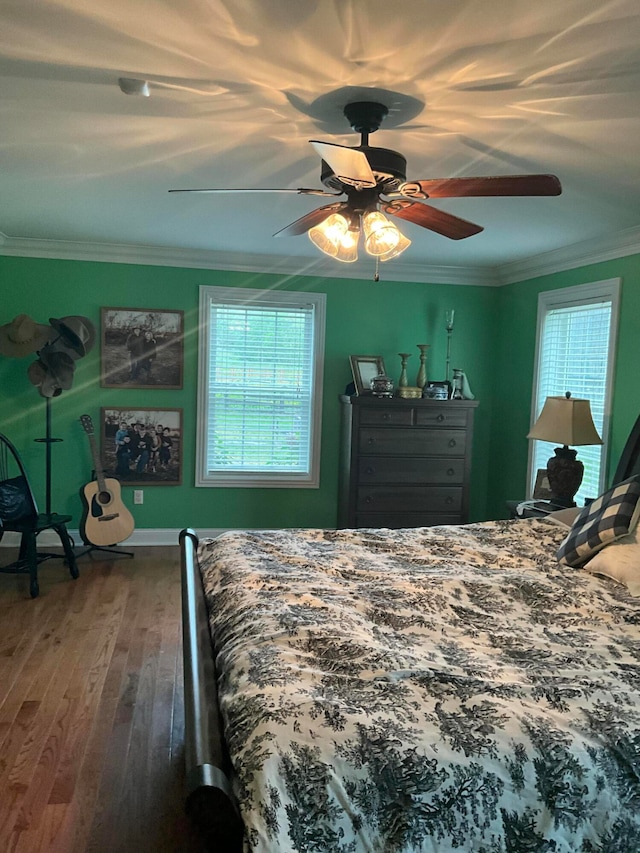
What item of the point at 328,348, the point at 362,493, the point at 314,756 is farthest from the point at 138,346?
the point at 314,756

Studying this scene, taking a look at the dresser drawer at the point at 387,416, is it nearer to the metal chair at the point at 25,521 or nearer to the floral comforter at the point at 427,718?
the metal chair at the point at 25,521

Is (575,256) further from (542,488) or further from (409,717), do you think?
(409,717)

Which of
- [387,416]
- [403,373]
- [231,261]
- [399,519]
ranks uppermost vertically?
[231,261]

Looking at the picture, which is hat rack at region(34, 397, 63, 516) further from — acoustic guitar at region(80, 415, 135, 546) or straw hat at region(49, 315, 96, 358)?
straw hat at region(49, 315, 96, 358)

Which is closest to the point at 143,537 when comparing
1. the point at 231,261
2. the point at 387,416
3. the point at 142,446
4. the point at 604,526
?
the point at 142,446

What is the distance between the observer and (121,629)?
377 centimetres

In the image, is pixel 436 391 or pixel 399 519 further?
pixel 436 391

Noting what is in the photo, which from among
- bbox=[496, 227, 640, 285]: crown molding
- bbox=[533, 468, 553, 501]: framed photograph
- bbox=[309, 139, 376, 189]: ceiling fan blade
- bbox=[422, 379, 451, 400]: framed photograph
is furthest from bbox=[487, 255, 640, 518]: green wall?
bbox=[309, 139, 376, 189]: ceiling fan blade

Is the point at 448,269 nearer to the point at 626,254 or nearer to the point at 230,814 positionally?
the point at 626,254

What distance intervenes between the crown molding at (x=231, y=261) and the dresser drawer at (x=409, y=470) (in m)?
1.60

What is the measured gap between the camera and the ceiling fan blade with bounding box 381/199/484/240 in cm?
235

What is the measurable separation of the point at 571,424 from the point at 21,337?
12.4 feet

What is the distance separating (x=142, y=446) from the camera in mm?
5359

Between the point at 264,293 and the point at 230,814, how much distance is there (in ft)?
15.0
